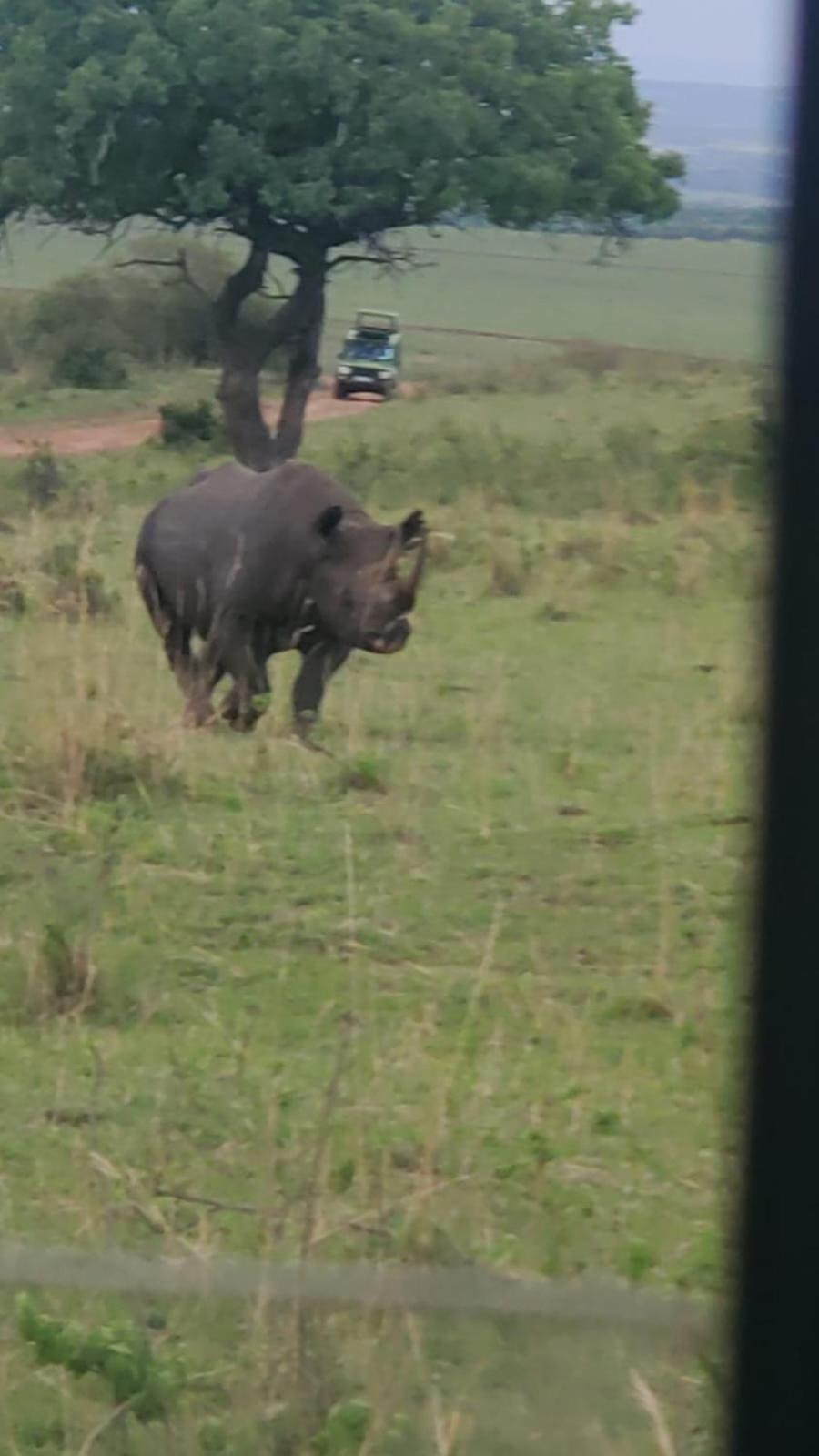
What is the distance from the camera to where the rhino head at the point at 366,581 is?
7219 mm

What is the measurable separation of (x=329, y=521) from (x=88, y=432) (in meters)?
11.4

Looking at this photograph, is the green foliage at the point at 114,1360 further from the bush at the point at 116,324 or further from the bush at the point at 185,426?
the bush at the point at 116,324

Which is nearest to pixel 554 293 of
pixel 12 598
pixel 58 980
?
pixel 12 598

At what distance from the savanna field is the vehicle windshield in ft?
39.8

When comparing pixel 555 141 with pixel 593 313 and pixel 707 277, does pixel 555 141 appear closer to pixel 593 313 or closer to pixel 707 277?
pixel 593 313

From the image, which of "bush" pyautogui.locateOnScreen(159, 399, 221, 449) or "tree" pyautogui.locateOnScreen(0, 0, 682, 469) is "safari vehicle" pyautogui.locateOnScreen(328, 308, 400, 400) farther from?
"tree" pyautogui.locateOnScreen(0, 0, 682, 469)

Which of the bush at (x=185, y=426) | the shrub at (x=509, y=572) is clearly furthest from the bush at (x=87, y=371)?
the shrub at (x=509, y=572)

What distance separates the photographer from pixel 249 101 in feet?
46.2

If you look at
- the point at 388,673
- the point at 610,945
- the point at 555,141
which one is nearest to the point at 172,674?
the point at 388,673

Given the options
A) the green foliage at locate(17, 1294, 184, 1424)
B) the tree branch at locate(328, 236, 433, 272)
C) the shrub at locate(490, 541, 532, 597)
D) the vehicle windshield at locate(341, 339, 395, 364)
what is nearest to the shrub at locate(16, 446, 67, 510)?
the tree branch at locate(328, 236, 433, 272)

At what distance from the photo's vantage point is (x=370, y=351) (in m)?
21.7

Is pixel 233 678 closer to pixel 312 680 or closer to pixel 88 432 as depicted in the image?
pixel 312 680

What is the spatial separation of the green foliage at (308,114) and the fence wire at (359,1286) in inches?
452

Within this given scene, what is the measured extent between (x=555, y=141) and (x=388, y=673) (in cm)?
749
